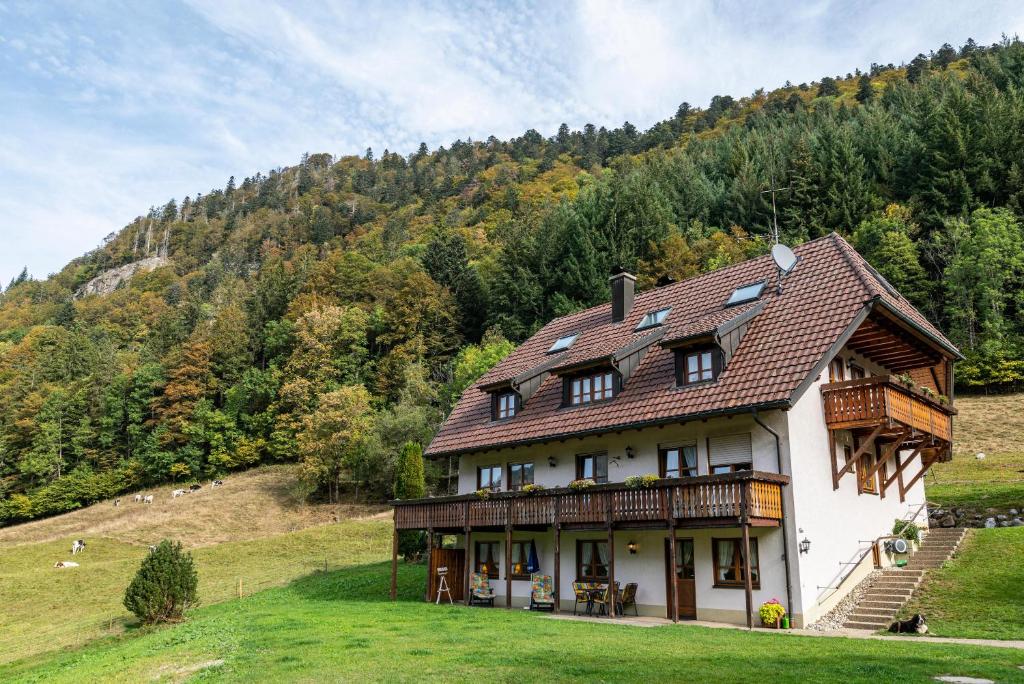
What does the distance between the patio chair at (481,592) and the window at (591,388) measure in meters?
6.54

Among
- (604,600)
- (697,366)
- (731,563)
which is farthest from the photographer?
(697,366)

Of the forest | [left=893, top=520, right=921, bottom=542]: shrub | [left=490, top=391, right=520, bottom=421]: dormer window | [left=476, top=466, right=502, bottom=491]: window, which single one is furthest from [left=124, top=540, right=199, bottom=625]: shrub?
[left=893, top=520, right=921, bottom=542]: shrub

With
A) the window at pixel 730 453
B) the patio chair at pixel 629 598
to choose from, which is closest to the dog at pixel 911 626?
the window at pixel 730 453

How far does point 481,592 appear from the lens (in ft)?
76.8

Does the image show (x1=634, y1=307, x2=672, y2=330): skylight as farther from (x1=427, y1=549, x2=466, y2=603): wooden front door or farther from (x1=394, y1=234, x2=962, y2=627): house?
(x1=427, y1=549, x2=466, y2=603): wooden front door

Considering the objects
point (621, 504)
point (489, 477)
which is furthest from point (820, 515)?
point (489, 477)

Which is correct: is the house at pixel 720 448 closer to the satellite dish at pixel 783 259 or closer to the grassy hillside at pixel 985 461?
the satellite dish at pixel 783 259

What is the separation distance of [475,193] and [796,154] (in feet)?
227

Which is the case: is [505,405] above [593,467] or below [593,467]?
above

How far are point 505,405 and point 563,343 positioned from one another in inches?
134

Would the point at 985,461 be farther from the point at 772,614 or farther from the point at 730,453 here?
the point at 772,614

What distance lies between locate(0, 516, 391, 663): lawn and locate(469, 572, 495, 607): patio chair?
37.2ft

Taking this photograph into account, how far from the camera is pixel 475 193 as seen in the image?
131250mm

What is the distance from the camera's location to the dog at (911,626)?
14.7 metres
